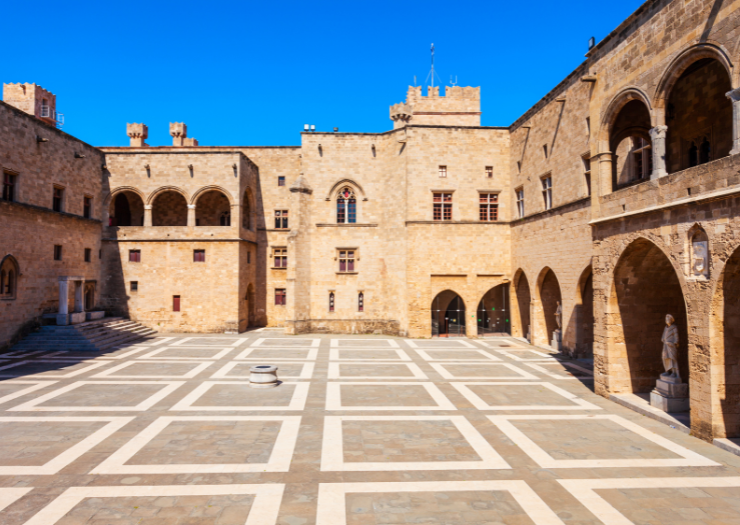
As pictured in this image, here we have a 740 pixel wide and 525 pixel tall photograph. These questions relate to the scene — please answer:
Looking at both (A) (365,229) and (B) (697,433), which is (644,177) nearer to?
(B) (697,433)

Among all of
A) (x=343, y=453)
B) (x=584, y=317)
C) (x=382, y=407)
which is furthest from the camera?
(x=584, y=317)

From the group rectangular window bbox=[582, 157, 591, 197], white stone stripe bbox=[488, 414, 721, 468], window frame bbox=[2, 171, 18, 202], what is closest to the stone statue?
white stone stripe bbox=[488, 414, 721, 468]

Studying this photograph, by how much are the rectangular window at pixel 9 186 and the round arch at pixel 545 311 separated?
2552 cm

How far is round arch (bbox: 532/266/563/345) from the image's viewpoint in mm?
22516

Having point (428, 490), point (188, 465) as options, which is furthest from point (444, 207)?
point (188, 465)

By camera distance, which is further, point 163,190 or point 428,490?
point 163,190

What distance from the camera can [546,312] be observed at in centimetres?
2269

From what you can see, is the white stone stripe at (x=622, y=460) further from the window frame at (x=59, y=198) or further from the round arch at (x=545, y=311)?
the window frame at (x=59, y=198)

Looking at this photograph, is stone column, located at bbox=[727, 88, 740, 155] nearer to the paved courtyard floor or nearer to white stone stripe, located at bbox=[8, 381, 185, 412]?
the paved courtyard floor

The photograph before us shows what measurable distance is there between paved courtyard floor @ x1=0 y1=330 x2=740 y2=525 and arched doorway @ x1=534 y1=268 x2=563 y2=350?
22.6ft

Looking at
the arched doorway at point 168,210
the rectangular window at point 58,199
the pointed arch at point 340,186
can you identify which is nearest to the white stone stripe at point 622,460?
the pointed arch at point 340,186

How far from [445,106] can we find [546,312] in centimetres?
1882

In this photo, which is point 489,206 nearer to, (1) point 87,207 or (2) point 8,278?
(1) point 87,207

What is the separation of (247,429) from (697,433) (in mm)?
10409
